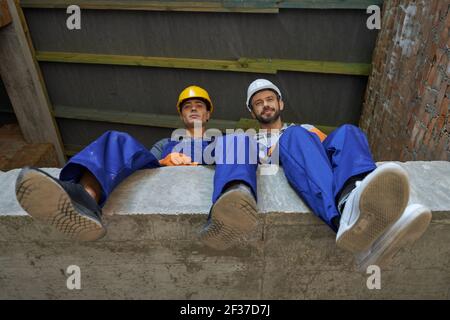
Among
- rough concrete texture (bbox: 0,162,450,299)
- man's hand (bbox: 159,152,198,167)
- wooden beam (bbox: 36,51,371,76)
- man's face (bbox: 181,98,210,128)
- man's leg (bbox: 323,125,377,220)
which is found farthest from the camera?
wooden beam (bbox: 36,51,371,76)

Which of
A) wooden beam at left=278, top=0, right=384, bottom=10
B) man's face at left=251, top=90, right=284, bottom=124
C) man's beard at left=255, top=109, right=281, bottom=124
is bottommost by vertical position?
man's beard at left=255, top=109, right=281, bottom=124

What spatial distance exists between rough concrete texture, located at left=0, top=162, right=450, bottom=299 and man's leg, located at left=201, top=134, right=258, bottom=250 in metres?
0.17

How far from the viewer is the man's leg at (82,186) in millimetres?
1149

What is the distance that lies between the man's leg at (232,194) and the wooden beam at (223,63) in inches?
77.7

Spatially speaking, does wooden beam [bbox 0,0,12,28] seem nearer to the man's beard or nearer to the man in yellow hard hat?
the man in yellow hard hat

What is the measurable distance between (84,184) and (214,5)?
7.93 feet

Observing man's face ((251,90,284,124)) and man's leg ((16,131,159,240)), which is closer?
man's leg ((16,131,159,240))

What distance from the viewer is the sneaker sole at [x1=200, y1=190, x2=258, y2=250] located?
1233 mm

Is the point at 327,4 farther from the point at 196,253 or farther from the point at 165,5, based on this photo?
the point at 196,253

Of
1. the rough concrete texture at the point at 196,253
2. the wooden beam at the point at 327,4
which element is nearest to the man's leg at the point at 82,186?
the rough concrete texture at the point at 196,253

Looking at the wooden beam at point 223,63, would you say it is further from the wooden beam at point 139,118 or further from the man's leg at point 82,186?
the man's leg at point 82,186

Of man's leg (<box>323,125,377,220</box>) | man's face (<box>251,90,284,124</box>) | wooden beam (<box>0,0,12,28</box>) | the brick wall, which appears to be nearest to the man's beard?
man's face (<box>251,90,284,124</box>)

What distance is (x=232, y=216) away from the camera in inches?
49.6

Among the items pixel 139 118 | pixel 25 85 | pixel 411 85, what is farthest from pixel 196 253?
pixel 25 85
